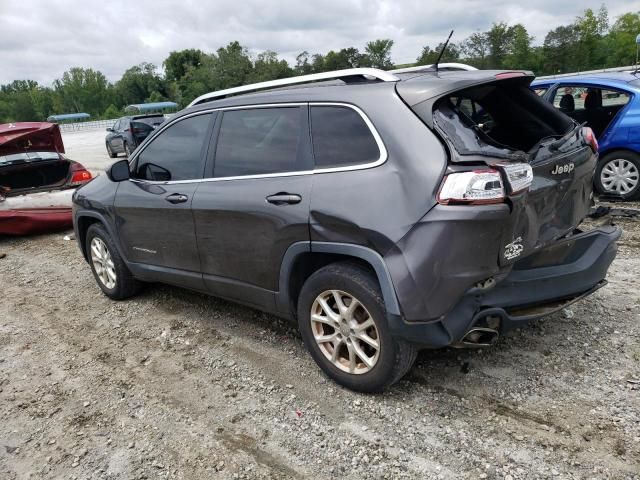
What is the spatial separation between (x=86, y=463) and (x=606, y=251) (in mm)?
3289

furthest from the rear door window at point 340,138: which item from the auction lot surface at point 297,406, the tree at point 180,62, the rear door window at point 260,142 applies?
the tree at point 180,62

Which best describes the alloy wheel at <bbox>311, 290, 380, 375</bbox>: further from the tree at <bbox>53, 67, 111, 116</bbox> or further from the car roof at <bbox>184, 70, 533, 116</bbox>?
the tree at <bbox>53, 67, 111, 116</bbox>

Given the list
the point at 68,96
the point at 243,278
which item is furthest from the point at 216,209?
the point at 68,96

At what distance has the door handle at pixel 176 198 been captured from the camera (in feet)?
13.0

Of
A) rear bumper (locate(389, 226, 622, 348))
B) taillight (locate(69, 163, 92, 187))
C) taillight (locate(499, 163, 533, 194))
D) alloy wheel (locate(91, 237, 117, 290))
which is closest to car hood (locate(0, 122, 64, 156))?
taillight (locate(69, 163, 92, 187))

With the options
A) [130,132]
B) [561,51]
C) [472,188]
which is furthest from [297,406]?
[561,51]

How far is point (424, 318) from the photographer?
2.73 metres

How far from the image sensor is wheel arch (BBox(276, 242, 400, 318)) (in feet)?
9.16

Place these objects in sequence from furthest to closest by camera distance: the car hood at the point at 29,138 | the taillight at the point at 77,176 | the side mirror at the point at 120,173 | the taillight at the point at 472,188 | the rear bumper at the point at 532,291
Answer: the taillight at the point at 77,176 < the car hood at the point at 29,138 < the side mirror at the point at 120,173 < the rear bumper at the point at 532,291 < the taillight at the point at 472,188

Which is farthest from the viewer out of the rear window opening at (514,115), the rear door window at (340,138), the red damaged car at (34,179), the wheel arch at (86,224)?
the red damaged car at (34,179)

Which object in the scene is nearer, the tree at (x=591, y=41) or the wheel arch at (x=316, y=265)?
the wheel arch at (x=316, y=265)

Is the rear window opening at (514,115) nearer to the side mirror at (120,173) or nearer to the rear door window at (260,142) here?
the rear door window at (260,142)

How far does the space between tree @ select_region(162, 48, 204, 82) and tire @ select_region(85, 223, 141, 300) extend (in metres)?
104

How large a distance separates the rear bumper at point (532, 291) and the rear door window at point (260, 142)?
1.22 metres
